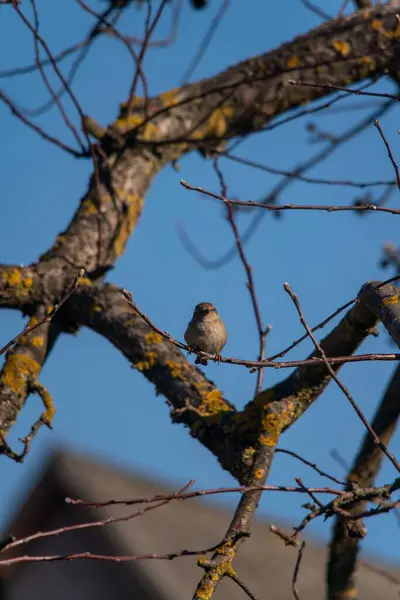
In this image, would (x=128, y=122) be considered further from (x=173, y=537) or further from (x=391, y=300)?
(x=173, y=537)

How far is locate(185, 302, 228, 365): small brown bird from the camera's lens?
4.50 metres

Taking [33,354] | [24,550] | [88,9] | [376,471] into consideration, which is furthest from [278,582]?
[88,9]

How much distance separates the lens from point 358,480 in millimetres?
3932

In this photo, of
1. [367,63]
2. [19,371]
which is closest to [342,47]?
[367,63]

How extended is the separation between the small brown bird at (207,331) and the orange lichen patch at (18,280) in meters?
0.95

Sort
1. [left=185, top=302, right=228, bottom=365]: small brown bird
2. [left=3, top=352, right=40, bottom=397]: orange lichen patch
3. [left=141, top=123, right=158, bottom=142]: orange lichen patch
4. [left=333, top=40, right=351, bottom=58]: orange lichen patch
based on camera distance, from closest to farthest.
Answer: [left=3, top=352, right=40, bottom=397]: orange lichen patch → [left=185, top=302, right=228, bottom=365]: small brown bird → [left=141, top=123, right=158, bottom=142]: orange lichen patch → [left=333, top=40, right=351, bottom=58]: orange lichen patch

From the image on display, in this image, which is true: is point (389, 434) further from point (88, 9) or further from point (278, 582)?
point (278, 582)

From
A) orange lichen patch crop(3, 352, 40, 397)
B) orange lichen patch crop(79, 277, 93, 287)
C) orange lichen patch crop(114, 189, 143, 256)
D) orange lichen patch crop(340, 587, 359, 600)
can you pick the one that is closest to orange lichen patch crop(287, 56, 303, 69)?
orange lichen patch crop(114, 189, 143, 256)

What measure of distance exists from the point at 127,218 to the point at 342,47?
1808mm

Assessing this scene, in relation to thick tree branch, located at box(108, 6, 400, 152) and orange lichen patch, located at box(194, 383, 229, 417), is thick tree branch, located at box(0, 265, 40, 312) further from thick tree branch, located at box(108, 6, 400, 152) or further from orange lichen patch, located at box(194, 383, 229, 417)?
thick tree branch, located at box(108, 6, 400, 152)

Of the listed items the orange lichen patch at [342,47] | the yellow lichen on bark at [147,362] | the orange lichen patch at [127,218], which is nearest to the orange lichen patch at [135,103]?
the orange lichen patch at [127,218]

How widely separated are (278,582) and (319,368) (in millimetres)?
6304

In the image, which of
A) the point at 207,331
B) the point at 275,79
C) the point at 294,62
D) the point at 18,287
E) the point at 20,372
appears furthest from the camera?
the point at 275,79

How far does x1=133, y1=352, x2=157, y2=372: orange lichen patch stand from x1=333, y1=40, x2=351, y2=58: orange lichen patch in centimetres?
251
